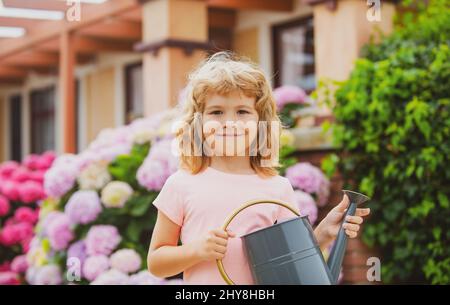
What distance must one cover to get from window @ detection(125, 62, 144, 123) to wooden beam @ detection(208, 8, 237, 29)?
186cm

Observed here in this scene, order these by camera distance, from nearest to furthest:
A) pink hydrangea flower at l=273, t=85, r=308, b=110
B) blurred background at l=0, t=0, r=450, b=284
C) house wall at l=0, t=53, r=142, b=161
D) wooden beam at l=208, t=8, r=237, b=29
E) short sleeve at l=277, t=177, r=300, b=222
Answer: short sleeve at l=277, t=177, r=300, b=222 → blurred background at l=0, t=0, r=450, b=284 → pink hydrangea flower at l=273, t=85, r=308, b=110 → wooden beam at l=208, t=8, r=237, b=29 → house wall at l=0, t=53, r=142, b=161

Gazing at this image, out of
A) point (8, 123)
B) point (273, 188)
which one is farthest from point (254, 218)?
point (8, 123)

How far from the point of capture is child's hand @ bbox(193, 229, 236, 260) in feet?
5.12

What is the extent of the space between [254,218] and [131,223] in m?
2.41

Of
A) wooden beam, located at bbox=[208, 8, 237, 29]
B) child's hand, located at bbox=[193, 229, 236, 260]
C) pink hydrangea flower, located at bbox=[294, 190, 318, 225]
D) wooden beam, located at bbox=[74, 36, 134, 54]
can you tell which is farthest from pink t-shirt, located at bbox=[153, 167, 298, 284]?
wooden beam, located at bbox=[74, 36, 134, 54]

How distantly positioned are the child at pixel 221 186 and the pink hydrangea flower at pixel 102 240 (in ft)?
7.31

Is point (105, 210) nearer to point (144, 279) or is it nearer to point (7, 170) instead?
point (144, 279)

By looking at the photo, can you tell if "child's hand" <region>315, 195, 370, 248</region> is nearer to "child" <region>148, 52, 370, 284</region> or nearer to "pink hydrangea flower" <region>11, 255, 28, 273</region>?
"child" <region>148, 52, 370, 284</region>

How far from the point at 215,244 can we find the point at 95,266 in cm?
243

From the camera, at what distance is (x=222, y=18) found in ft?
27.0

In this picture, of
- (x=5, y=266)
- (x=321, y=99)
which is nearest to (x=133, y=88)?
(x=5, y=266)

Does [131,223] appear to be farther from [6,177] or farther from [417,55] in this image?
[6,177]

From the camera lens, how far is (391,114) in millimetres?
3891

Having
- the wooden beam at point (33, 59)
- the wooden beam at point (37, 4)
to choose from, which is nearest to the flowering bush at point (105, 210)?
the wooden beam at point (37, 4)
